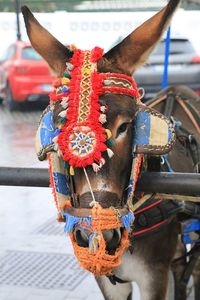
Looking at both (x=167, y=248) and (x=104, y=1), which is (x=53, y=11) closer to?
(x=104, y=1)

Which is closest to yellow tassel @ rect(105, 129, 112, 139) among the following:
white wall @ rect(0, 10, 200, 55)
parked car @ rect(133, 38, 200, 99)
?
parked car @ rect(133, 38, 200, 99)

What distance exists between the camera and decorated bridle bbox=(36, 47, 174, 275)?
2201 mm

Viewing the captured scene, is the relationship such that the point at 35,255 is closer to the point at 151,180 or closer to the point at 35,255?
the point at 35,255

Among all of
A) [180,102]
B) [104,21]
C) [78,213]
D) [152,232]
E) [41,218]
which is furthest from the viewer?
[104,21]

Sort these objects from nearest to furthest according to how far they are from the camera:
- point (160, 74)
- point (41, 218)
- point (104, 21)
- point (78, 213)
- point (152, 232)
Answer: point (78, 213)
point (152, 232)
point (41, 218)
point (160, 74)
point (104, 21)

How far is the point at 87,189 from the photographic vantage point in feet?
7.31

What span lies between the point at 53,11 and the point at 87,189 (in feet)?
54.9

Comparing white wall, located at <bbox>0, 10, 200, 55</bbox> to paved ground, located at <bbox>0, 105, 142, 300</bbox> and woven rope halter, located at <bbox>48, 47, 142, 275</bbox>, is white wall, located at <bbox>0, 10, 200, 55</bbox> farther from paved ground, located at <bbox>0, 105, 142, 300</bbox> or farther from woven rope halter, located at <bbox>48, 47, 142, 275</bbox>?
woven rope halter, located at <bbox>48, 47, 142, 275</bbox>

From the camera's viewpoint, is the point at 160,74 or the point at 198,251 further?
the point at 160,74

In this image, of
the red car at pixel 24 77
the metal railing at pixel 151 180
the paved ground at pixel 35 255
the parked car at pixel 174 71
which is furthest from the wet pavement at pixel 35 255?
the red car at pixel 24 77

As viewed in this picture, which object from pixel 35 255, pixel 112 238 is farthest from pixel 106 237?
pixel 35 255

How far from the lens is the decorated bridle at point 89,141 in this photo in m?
2.20

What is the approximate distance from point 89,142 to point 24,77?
1270cm

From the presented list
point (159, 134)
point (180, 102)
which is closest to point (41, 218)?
point (180, 102)
